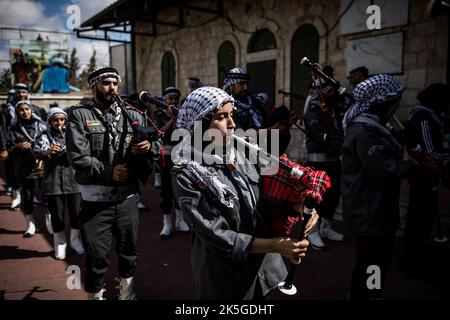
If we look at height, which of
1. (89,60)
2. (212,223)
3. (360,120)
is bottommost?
(212,223)

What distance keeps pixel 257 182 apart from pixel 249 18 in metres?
8.95

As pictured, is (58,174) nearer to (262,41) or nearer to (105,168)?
(105,168)

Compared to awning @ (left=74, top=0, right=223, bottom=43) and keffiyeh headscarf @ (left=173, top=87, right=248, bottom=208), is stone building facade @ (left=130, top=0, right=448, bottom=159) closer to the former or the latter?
awning @ (left=74, top=0, right=223, bottom=43)

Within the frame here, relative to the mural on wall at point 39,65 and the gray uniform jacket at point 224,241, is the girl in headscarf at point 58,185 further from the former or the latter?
the mural on wall at point 39,65

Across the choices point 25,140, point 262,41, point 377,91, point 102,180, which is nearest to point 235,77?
point 377,91

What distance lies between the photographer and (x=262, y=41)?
9.55 metres

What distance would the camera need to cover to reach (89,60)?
133ft

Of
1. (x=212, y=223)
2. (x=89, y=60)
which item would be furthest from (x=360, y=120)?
(x=89, y=60)

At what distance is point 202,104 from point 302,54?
7304 mm

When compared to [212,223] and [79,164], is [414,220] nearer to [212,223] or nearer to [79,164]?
[212,223]

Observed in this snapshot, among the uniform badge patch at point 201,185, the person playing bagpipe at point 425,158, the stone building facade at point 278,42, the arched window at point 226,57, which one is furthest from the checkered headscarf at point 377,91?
the arched window at point 226,57

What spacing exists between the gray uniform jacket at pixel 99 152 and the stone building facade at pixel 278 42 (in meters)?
5.66

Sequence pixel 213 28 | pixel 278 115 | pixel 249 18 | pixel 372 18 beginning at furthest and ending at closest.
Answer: pixel 213 28, pixel 249 18, pixel 372 18, pixel 278 115

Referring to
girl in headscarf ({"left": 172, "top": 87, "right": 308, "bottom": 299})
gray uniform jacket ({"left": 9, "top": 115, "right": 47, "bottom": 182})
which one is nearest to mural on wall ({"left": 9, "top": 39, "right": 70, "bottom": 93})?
gray uniform jacket ({"left": 9, "top": 115, "right": 47, "bottom": 182})
